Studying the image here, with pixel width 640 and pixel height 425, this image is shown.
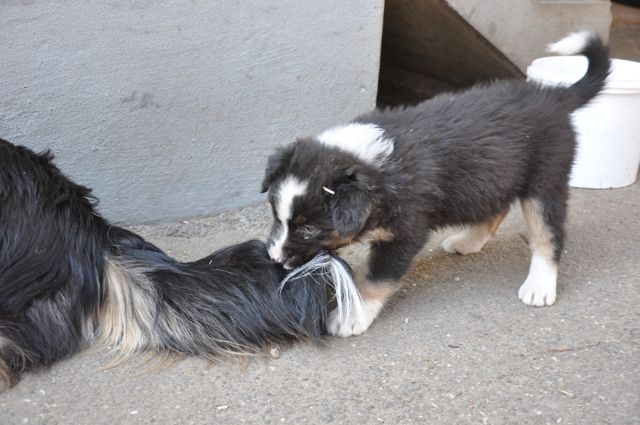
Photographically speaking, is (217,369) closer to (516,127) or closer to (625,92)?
(516,127)

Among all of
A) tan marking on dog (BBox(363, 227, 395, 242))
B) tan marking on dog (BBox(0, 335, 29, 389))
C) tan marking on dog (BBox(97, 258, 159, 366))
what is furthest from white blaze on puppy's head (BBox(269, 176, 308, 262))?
tan marking on dog (BBox(0, 335, 29, 389))

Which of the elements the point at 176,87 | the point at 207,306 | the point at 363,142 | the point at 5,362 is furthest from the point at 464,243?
the point at 5,362

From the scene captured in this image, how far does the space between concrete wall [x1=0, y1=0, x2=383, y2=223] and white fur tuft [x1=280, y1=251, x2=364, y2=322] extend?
1.44m

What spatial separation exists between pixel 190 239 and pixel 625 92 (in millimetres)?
2737

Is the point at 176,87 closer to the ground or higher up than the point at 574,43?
closer to the ground

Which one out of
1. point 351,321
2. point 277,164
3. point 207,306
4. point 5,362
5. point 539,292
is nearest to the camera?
point 5,362

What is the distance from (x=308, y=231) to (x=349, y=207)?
0.23 m

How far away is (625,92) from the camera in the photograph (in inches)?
170

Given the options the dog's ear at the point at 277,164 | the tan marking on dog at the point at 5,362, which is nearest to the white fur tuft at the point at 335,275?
the dog's ear at the point at 277,164

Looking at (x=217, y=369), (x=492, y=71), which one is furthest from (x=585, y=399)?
(x=492, y=71)

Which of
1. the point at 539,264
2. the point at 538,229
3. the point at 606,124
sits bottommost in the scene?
the point at 539,264

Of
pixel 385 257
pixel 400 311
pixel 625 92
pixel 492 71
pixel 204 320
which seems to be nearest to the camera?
pixel 204 320

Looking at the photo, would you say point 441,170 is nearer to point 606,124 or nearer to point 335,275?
point 335,275

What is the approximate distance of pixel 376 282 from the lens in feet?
10.2
